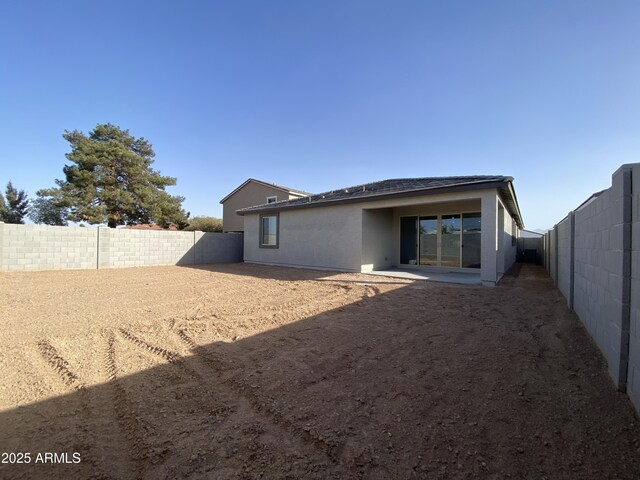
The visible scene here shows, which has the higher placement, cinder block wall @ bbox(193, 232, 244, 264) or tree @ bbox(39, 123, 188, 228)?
tree @ bbox(39, 123, 188, 228)

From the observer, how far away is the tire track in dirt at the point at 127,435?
1.72 meters

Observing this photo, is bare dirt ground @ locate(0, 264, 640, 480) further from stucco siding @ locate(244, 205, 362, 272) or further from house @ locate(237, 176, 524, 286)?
stucco siding @ locate(244, 205, 362, 272)

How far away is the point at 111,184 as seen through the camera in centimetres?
2075

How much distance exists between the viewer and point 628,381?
241 centimetres

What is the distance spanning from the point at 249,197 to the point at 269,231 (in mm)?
9540

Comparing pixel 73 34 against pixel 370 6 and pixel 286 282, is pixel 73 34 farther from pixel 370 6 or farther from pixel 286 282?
pixel 286 282

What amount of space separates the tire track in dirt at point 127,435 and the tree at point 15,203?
148 ft

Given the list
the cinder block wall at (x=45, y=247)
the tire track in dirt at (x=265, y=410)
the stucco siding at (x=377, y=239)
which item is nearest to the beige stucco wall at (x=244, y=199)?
the cinder block wall at (x=45, y=247)

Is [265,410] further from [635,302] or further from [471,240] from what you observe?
[471,240]

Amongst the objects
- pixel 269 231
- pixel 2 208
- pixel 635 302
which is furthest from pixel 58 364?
pixel 2 208

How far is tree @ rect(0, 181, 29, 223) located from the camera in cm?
3353

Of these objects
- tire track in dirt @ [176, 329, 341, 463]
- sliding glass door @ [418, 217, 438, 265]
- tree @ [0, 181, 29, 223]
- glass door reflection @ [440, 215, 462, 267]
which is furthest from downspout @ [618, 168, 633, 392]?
tree @ [0, 181, 29, 223]

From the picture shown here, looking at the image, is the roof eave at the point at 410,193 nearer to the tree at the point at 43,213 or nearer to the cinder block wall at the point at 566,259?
the cinder block wall at the point at 566,259

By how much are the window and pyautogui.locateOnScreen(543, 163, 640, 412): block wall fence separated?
1185cm
